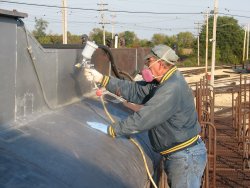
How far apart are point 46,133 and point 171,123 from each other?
139cm

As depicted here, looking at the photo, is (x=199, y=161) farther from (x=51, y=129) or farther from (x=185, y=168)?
(x=51, y=129)

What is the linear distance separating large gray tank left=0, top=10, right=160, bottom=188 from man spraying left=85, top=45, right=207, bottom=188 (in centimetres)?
26

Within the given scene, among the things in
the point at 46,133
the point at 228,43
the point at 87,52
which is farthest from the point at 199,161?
the point at 228,43

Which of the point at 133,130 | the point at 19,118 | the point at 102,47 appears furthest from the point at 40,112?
the point at 102,47

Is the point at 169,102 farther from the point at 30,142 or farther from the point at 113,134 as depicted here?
the point at 30,142

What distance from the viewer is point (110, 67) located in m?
6.99

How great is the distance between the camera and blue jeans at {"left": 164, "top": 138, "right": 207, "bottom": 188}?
172 inches

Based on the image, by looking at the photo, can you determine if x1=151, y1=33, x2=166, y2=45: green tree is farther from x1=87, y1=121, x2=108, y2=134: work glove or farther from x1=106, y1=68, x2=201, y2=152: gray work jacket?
x1=87, y1=121, x2=108, y2=134: work glove

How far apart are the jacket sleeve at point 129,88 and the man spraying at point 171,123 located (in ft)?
1.11

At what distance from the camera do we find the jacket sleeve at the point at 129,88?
4863 millimetres

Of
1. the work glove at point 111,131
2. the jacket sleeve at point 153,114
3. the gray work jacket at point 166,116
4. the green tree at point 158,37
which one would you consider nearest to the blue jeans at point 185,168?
the gray work jacket at point 166,116

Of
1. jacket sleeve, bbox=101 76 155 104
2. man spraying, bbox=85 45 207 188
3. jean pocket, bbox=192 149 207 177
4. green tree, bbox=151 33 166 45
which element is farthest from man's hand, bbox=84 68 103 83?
green tree, bbox=151 33 166 45

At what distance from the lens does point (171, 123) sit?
13.8 ft

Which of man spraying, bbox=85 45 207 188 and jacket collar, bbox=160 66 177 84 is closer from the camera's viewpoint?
man spraying, bbox=85 45 207 188
